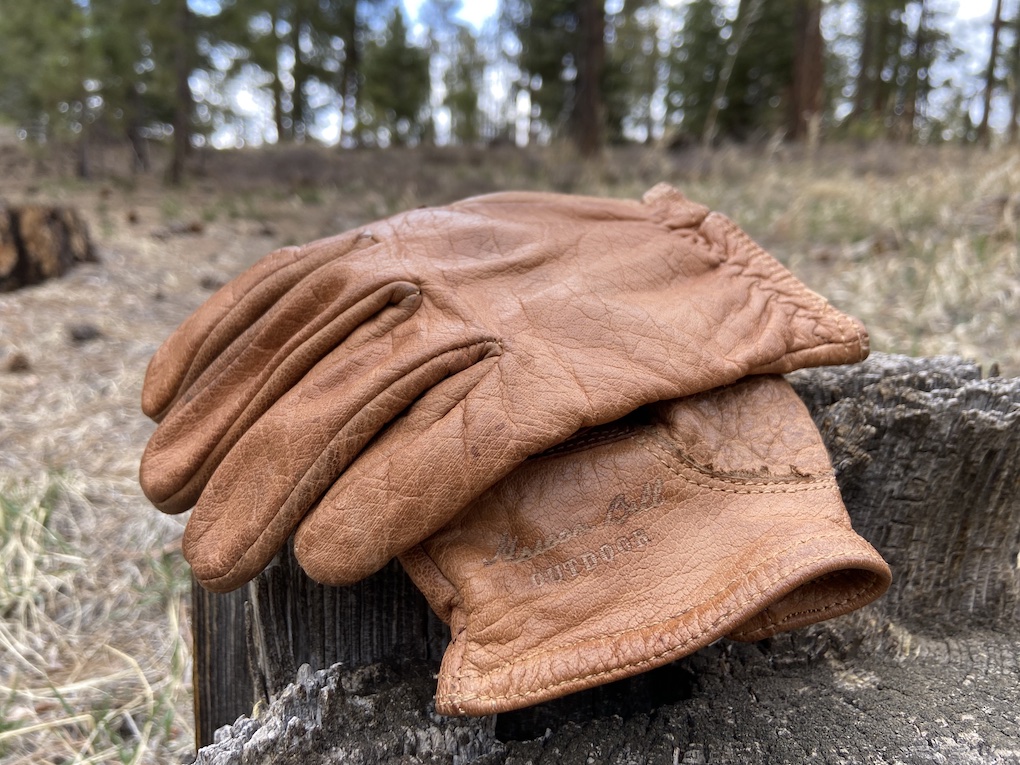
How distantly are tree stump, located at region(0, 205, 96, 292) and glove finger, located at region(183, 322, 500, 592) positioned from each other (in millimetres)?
4829

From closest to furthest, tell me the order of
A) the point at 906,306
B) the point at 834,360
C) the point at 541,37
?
the point at 834,360, the point at 906,306, the point at 541,37

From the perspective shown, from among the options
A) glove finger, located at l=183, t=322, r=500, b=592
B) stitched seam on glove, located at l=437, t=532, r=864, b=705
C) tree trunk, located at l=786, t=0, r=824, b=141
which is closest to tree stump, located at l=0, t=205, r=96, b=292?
glove finger, located at l=183, t=322, r=500, b=592

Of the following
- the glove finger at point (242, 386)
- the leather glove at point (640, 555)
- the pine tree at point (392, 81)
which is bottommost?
the leather glove at point (640, 555)

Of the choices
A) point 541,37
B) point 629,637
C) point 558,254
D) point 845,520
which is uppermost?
point 541,37

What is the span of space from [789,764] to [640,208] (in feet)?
3.63

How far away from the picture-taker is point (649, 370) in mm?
1058

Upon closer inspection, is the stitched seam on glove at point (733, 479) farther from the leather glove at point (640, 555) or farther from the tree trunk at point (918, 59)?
the tree trunk at point (918, 59)

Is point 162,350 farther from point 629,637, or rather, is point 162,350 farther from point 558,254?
point 629,637

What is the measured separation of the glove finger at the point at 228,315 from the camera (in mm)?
1183

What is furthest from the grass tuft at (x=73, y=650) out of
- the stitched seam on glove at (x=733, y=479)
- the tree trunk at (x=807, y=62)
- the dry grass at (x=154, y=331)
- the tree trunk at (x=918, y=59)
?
the tree trunk at (x=918, y=59)

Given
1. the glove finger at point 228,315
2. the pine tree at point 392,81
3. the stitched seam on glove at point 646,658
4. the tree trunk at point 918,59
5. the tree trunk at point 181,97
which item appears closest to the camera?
the stitched seam on glove at point 646,658

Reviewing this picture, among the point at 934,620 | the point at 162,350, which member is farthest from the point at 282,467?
the point at 934,620

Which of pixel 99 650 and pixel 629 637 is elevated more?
pixel 629 637

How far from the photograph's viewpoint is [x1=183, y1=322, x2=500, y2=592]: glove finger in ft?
3.23
